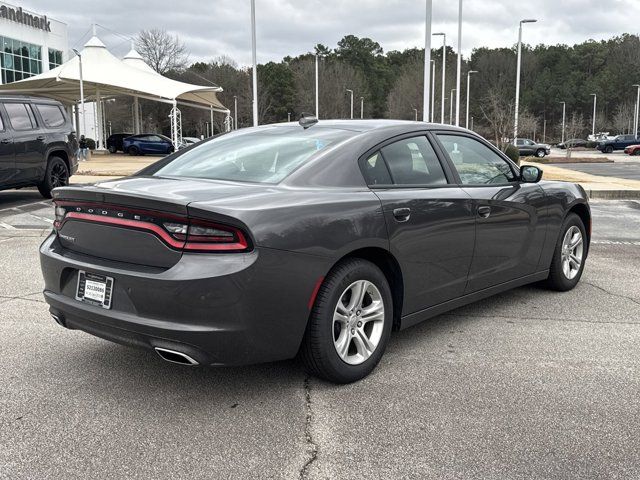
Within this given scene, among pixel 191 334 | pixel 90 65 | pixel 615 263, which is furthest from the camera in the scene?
pixel 90 65

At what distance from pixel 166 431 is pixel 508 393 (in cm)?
184

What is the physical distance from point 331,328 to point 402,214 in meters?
0.85

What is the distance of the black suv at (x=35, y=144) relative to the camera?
1073 centimetres

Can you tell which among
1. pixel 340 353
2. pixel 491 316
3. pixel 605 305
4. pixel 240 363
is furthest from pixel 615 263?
pixel 240 363

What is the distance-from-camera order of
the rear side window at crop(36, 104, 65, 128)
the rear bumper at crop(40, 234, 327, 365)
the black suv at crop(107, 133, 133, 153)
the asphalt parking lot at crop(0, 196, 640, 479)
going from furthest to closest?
the black suv at crop(107, 133, 133, 153) → the rear side window at crop(36, 104, 65, 128) → the rear bumper at crop(40, 234, 327, 365) → the asphalt parking lot at crop(0, 196, 640, 479)

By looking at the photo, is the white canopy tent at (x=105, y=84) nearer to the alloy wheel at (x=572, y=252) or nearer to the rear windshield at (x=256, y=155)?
the alloy wheel at (x=572, y=252)

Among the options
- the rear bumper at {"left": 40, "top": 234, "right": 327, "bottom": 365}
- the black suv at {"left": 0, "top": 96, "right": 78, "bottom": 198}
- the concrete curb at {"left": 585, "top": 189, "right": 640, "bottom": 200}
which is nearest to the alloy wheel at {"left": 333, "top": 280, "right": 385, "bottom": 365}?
the rear bumper at {"left": 40, "top": 234, "right": 327, "bottom": 365}

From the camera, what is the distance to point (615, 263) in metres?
7.17

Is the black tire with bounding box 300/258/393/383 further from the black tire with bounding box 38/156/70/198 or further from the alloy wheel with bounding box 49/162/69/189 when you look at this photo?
the alloy wheel with bounding box 49/162/69/189

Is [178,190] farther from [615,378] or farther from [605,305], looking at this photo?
[605,305]

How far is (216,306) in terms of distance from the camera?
2.97 metres

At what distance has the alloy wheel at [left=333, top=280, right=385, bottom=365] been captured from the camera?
3520 mm

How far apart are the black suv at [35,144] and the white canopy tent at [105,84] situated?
71.8 ft

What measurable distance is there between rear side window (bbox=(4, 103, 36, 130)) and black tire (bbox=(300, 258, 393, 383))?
9.47 m
